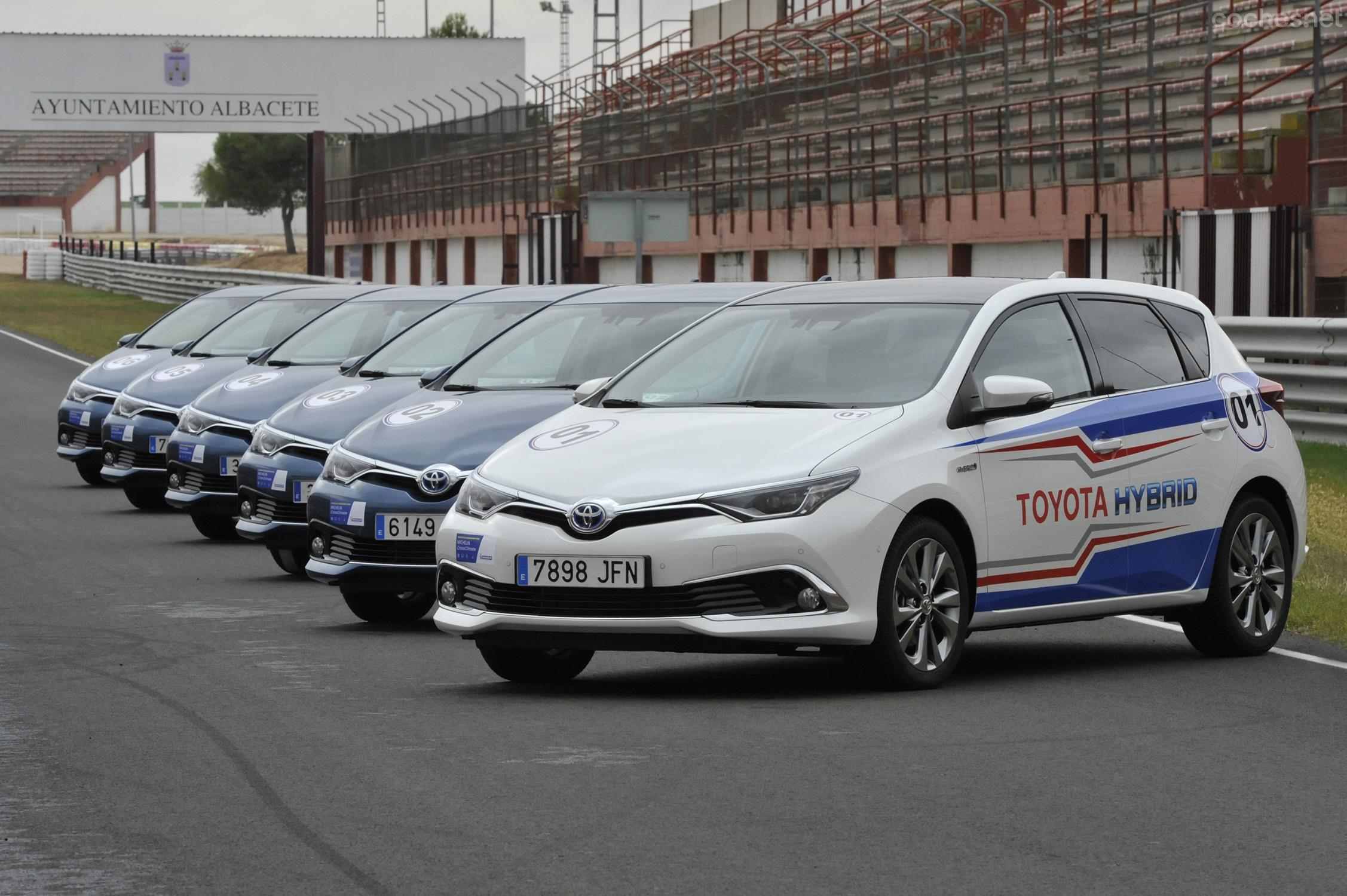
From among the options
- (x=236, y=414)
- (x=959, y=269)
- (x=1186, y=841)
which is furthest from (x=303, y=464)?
(x=959, y=269)

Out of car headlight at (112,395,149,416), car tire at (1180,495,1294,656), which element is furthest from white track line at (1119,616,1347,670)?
car headlight at (112,395,149,416)

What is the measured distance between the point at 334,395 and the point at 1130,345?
5.19 m

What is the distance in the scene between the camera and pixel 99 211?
148250 millimetres

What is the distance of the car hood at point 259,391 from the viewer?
14.9 metres

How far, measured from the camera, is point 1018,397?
8.48 meters

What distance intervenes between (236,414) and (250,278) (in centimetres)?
3693

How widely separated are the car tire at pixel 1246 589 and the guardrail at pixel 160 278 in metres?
32.6

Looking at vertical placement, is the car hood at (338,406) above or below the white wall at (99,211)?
below

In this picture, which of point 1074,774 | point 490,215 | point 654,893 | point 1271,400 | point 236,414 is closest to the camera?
point 654,893

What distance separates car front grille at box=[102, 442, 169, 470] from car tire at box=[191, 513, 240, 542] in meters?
1.49

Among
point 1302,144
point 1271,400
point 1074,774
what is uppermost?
point 1302,144

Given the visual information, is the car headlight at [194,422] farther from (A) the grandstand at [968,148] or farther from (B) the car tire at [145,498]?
(A) the grandstand at [968,148]

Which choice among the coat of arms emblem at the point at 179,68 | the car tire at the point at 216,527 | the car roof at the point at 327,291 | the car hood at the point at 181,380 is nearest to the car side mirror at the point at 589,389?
the car tire at the point at 216,527

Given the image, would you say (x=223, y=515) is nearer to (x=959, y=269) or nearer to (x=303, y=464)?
(x=303, y=464)
